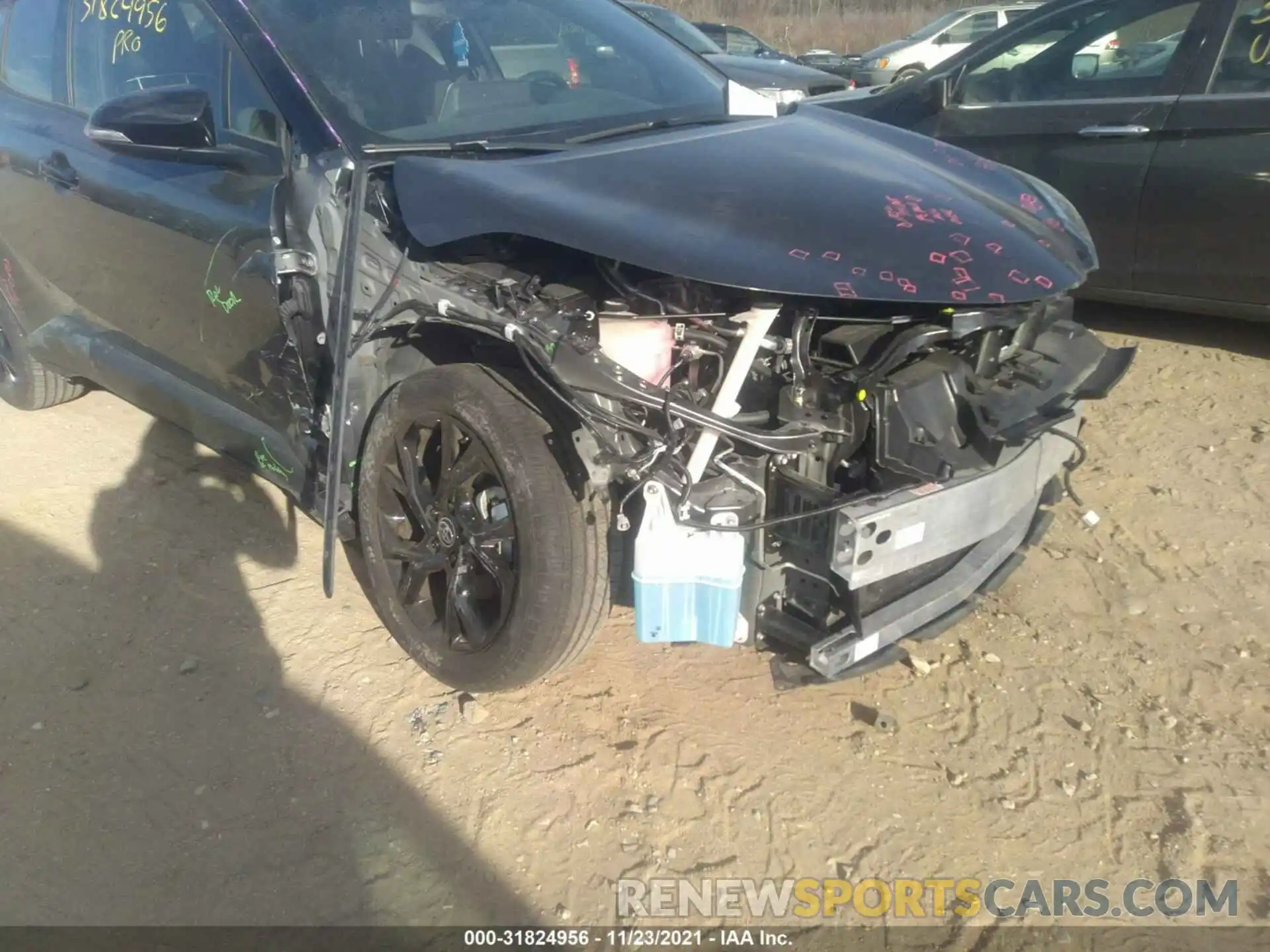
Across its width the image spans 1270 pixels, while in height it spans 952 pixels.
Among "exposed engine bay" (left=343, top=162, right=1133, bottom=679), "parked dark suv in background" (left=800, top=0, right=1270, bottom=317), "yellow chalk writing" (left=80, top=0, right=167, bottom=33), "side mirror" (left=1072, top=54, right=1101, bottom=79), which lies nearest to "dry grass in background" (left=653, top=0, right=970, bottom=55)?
"parked dark suv in background" (left=800, top=0, right=1270, bottom=317)

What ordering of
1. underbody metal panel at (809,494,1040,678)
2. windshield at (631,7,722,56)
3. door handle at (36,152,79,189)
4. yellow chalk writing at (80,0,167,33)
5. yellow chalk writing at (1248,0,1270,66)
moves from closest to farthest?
underbody metal panel at (809,494,1040,678) → yellow chalk writing at (80,0,167,33) → door handle at (36,152,79,189) → yellow chalk writing at (1248,0,1270,66) → windshield at (631,7,722,56)

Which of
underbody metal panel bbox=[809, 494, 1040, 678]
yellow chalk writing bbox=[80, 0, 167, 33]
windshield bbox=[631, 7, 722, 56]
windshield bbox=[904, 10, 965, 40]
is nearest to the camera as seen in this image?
underbody metal panel bbox=[809, 494, 1040, 678]

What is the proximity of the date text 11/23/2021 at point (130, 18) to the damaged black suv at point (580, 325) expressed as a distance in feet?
0.06

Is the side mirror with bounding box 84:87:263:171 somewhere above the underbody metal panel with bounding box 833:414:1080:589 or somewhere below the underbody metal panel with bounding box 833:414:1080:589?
above

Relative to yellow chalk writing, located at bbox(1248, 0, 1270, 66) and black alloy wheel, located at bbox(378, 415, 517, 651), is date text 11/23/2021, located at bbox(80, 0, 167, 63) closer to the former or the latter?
black alloy wheel, located at bbox(378, 415, 517, 651)

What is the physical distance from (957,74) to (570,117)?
295 cm

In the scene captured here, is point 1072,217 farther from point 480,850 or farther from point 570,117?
point 480,850

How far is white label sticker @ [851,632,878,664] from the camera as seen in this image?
227 cm

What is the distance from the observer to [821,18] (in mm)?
27109

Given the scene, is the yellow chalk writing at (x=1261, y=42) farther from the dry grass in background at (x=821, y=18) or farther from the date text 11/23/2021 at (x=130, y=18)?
the dry grass in background at (x=821, y=18)

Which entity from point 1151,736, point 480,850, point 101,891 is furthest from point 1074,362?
point 101,891

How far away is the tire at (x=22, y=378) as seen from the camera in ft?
13.7

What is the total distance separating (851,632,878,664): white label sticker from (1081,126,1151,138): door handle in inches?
127

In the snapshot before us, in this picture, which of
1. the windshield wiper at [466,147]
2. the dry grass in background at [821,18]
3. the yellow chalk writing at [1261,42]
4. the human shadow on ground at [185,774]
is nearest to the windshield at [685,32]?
the yellow chalk writing at [1261,42]
